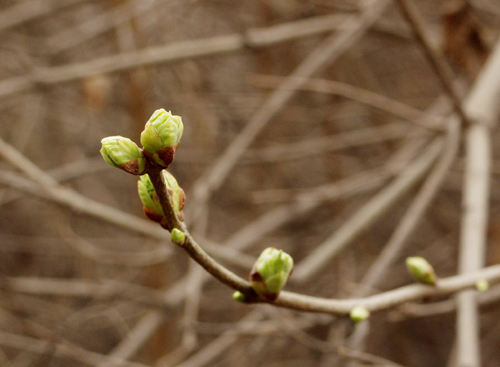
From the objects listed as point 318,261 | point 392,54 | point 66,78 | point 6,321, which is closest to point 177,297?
point 318,261

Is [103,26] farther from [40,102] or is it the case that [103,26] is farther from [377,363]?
[377,363]

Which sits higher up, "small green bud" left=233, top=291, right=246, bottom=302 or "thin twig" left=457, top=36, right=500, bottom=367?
"thin twig" left=457, top=36, right=500, bottom=367

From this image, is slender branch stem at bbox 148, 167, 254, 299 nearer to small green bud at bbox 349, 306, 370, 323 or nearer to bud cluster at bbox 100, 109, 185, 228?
bud cluster at bbox 100, 109, 185, 228

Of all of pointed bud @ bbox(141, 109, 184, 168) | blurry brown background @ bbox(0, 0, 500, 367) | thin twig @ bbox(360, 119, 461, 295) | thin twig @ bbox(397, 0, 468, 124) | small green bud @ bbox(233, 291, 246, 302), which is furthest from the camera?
blurry brown background @ bbox(0, 0, 500, 367)

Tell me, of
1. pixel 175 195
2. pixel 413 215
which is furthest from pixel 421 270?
pixel 413 215

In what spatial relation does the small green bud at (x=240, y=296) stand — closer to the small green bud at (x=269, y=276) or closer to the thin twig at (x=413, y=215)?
the small green bud at (x=269, y=276)

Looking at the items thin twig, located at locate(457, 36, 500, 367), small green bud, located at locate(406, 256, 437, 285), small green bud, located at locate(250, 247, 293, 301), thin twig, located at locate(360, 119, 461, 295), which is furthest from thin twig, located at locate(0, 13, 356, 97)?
small green bud, located at locate(250, 247, 293, 301)

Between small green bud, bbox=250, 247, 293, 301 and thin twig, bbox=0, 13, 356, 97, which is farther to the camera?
thin twig, bbox=0, 13, 356, 97

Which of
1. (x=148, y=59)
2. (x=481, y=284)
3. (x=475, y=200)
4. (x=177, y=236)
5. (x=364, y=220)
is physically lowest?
(x=177, y=236)

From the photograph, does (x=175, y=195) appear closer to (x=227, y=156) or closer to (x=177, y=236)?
(x=177, y=236)
